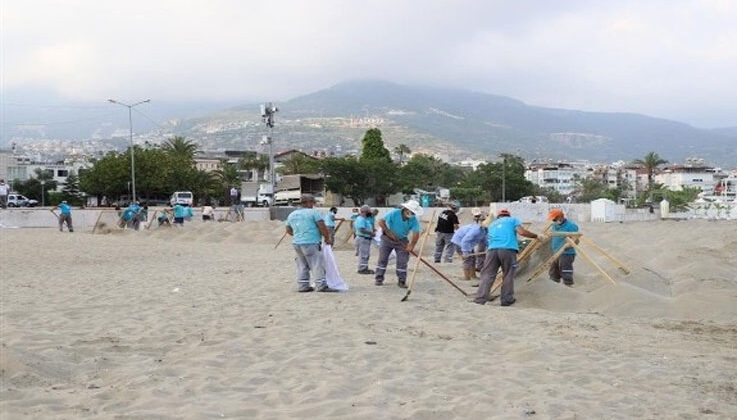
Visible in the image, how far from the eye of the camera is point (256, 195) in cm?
5691

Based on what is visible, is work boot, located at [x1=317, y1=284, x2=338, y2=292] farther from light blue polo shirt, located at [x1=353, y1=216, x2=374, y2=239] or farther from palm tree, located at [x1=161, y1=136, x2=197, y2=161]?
palm tree, located at [x1=161, y1=136, x2=197, y2=161]

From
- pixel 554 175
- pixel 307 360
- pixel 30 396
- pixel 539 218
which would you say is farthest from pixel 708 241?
pixel 554 175

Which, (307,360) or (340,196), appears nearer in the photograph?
(307,360)

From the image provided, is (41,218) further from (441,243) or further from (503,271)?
(503,271)

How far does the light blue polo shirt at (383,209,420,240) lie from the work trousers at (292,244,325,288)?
1.29 meters

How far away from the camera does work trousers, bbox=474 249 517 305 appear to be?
959cm

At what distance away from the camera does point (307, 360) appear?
19.9 feet

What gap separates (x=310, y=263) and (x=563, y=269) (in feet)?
13.5

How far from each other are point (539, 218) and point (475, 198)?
45.3 meters

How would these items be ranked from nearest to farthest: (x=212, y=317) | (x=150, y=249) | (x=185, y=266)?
(x=212, y=317)
(x=185, y=266)
(x=150, y=249)

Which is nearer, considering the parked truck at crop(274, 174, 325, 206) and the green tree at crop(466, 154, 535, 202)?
the parked truck at crop(274, 174, 325, 206)

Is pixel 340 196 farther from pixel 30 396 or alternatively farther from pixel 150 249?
pixel 30 396

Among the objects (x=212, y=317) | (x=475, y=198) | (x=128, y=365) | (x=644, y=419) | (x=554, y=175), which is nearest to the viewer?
(x=644, y=419)

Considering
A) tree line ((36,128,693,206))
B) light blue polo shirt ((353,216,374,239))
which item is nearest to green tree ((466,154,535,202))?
tree line ((36,128,693,206))
